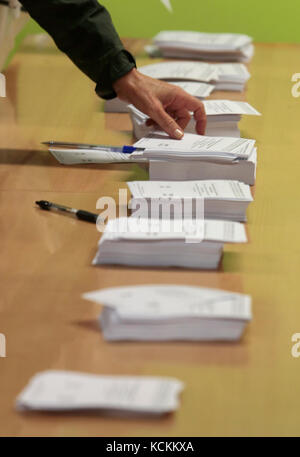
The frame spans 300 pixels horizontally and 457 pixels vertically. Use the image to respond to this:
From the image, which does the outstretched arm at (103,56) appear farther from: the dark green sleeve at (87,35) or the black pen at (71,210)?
the black pen at (71,210)

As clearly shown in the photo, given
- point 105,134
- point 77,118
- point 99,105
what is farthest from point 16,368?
point 99,105

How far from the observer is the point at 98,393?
930 mm

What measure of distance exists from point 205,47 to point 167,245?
1.67 meters

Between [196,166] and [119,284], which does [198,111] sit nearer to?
[196,166]

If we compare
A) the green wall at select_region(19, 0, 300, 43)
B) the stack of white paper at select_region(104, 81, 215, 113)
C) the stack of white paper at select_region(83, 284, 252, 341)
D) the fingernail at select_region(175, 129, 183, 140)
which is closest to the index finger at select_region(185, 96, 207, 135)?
the fingernail at select_region(175, 129, 183, 140)

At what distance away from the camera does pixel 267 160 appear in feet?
6.09

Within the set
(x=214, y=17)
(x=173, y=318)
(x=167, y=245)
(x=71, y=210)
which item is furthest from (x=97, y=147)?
(x=214, y=17)

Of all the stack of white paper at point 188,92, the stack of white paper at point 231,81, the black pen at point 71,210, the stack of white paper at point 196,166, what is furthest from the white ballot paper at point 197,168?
the stack of white paper at point 231,81

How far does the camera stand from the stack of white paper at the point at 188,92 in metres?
2.23

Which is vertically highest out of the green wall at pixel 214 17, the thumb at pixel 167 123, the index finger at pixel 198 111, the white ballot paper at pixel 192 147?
the green wall at pixel 214 17

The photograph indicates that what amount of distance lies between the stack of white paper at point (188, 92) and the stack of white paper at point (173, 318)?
3.94 feet

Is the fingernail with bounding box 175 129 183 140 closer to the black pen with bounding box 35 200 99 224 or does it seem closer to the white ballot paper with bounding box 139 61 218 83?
the black pen with bounding box 35 200 99 224

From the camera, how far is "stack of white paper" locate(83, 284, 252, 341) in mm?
1059

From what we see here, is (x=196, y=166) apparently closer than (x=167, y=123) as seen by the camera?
Yes
